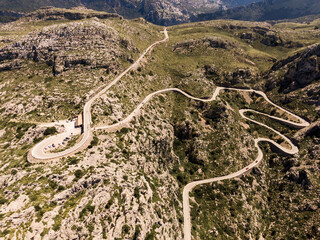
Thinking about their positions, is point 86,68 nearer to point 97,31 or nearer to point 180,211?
point 97,31

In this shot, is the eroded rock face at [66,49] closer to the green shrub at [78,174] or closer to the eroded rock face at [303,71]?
the green shrub at [78,174]

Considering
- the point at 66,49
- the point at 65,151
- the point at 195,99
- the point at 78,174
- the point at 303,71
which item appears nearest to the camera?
the point at 78,174

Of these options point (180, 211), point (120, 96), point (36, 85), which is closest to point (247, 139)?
point (180, 211)

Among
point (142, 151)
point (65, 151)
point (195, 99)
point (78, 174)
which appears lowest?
point (142, 151)

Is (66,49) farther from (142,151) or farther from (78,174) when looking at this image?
(78,174)

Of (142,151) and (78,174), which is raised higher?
(78,174)

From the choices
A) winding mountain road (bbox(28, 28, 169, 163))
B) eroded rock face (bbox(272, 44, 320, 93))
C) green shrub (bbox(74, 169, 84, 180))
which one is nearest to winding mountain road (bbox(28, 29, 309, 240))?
winding mountain road (bbox(28, 28, 169, 163))

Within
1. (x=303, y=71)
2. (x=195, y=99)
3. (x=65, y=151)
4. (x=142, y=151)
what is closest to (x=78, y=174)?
(x=65, y=151)

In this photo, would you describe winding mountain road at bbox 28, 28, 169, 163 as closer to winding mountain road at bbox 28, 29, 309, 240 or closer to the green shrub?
winding mountain road at bbox 28, 29, 309, 240
